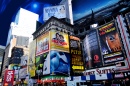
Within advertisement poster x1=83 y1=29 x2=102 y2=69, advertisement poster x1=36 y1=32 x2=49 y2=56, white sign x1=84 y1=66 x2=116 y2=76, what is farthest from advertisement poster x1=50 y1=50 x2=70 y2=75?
white sign x1=84 y1=66 x2=116 y2=76

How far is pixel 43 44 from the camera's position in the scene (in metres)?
56.4


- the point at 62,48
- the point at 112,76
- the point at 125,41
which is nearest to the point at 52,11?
the point at 62,48

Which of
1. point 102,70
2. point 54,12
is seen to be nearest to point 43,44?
point 54,12

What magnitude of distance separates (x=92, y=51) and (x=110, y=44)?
20.3 ft

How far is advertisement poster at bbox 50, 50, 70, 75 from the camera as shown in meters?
49.0

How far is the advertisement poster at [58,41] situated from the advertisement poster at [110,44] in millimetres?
18121

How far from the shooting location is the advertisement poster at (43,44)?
178ft

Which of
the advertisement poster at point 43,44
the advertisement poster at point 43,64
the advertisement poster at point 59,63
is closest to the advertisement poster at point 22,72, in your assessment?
the advertisement poster at point 43,64

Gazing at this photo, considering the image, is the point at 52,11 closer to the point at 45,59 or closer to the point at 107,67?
the point at 45,59

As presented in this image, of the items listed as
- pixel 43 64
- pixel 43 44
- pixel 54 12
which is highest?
pixel 54 12

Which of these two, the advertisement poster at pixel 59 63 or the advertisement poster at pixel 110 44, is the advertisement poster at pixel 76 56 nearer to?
the advertisement poster at pixel 59 63

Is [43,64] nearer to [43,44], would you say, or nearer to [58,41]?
[43,44]

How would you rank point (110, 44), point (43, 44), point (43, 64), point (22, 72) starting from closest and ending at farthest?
point (110, 44)
point (43, 64)
point (43, 44)
point (22, 72)

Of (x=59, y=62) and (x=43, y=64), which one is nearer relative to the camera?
(x=59, y=62)
